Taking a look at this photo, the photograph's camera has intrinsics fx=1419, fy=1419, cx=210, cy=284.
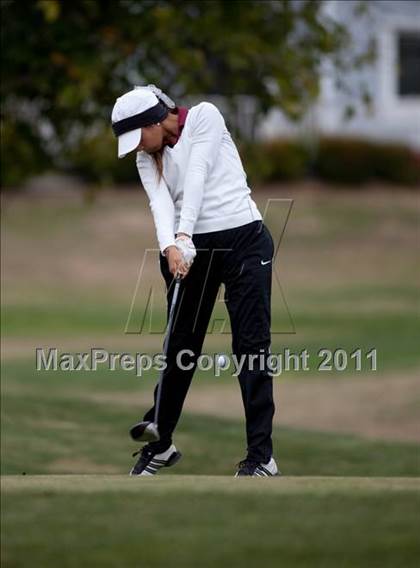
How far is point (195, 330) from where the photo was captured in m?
7.60

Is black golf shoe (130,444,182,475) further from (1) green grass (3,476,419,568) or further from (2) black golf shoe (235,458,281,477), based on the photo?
(1) green grass (3,476,419,568)

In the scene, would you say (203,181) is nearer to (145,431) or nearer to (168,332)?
(168,332)

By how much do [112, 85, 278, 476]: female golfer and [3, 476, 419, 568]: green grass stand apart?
136cm

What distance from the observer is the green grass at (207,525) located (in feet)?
17.7

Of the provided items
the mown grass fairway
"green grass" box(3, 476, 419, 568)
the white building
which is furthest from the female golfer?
the white building

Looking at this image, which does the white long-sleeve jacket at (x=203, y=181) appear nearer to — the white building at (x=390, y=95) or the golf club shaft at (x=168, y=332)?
the golf club shaft at (x=168, y=332)

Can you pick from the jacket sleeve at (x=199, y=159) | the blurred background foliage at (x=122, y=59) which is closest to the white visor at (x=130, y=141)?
the jacket sleeve at (x=199, y=159)

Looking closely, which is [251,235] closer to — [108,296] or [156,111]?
[156,111]

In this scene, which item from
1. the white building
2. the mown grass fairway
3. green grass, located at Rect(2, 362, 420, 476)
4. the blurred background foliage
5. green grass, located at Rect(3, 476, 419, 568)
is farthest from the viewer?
the white building

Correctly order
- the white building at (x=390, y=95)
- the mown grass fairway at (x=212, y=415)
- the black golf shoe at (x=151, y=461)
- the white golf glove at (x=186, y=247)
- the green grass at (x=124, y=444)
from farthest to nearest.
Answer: the white building at (x=390, y=95), the green grass at (x=124, y=444), the black golf shoe at (x=151, y=461), the white golf glove at (x=186, y=247), the mown grass fairway at (x=212, y=415)

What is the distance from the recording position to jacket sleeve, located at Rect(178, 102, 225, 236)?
7234 mm

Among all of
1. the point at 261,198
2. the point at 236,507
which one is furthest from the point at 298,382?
the point at 261,198

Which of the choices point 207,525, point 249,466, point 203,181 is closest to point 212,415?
point 249,466

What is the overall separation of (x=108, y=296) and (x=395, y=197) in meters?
9.22
